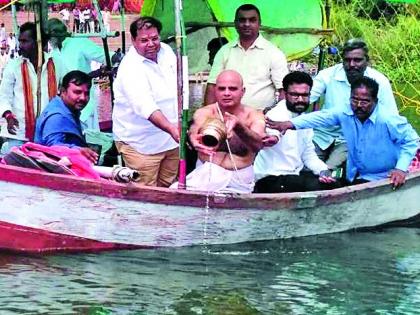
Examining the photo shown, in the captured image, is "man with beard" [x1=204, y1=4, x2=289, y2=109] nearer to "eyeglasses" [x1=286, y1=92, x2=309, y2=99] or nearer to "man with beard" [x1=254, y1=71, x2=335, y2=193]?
"man with beard" [x1=254, y1=71, x2=335, y2=193]

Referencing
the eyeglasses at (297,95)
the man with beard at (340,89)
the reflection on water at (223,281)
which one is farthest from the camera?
the man with beard at (340,89)

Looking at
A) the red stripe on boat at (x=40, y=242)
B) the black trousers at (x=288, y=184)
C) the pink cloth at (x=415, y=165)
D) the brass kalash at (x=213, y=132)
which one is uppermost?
the brass kalash at (x=213, y=132)

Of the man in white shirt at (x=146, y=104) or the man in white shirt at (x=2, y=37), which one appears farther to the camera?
the man in white shirt at (x=2, y=37)

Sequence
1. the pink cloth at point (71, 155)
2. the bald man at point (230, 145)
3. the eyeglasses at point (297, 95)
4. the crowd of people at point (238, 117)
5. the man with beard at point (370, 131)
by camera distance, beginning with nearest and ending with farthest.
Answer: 1. the pink cloth at point (71, 155)
2. the bald man at point (230, 145)
3. the crowd of people at point (238, 117)
4. the man with beard at point (370, 131)
5. the eyeglasses at point (297, 95)

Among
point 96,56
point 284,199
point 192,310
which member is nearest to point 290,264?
point 284,199

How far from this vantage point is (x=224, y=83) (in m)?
8.19

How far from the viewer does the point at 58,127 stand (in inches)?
332

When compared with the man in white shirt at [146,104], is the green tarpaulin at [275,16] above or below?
above

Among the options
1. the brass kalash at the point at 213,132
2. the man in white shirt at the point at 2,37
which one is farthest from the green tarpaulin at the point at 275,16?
the man in white shirt at the point at 2,37

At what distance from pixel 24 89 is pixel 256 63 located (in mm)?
1971

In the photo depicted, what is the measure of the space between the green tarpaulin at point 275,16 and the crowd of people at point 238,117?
65 centimetres

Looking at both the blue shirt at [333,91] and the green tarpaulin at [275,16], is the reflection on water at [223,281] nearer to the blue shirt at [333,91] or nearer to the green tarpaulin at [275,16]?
the blue shirt at [333,91]

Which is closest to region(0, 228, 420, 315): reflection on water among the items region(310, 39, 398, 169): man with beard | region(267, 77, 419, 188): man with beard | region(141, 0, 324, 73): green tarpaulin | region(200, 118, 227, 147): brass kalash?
region(267, 77, 419, 188): man with beard

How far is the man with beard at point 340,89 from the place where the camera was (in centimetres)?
959
